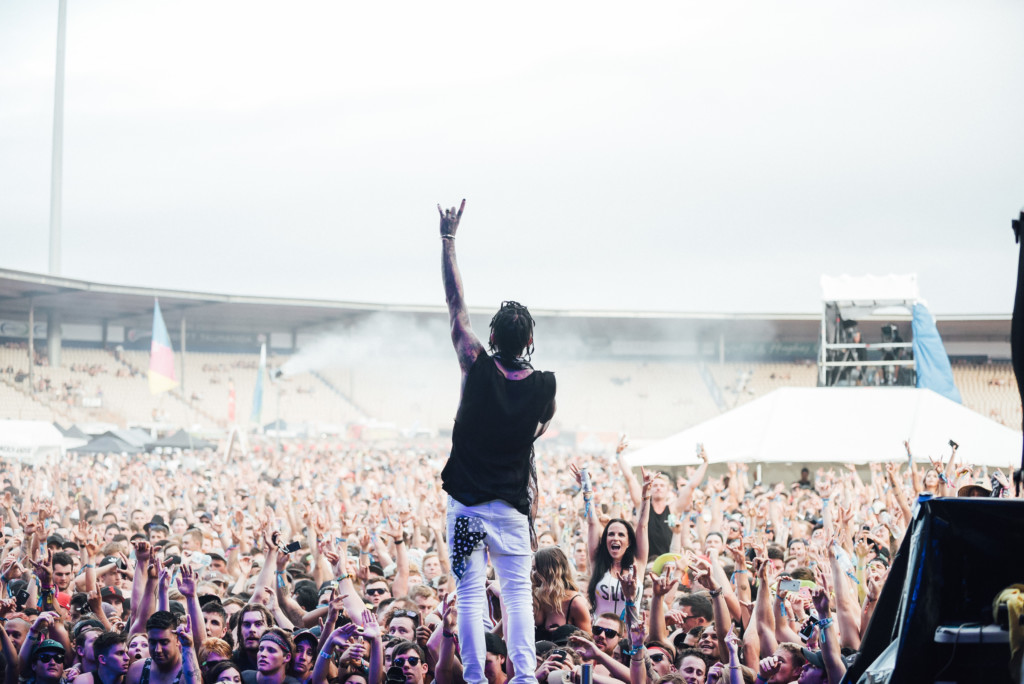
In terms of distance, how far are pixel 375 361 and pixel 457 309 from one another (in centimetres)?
4301

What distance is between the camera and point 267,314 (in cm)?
4281

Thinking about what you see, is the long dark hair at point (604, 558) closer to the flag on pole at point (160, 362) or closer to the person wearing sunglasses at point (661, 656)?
the person wearing sunglasses at point (661, 656)

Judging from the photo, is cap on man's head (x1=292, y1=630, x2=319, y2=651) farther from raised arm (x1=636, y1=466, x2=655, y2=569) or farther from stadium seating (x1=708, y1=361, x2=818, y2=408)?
stadium seating (x1=708, y1=361, x2=818, y2=408)

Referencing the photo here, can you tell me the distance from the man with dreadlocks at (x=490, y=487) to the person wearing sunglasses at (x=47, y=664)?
8.36ft

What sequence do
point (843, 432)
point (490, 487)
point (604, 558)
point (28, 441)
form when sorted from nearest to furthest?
1. point (490, 487)
2. point (604, 558)
3. point (843, 432)
4. point (28, 441)

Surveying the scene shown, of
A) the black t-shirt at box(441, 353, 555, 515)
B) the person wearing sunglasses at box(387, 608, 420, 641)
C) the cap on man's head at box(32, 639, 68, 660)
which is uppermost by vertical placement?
the black t-shirt at box(441, 353, 555, 515)

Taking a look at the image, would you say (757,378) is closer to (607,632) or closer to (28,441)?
(28,441)

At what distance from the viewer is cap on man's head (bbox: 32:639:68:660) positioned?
5.01 metres

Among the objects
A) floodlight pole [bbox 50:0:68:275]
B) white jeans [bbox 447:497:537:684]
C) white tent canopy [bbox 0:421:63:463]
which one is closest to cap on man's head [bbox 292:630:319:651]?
white jeans [bbox 447:497:537:684]

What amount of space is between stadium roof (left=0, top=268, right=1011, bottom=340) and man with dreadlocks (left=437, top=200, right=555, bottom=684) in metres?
33.4

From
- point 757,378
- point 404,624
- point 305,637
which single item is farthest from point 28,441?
point 757,378

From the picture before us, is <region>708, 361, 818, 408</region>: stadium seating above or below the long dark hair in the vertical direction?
above

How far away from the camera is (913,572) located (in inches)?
99.4

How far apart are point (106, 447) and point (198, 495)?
38.1ft
